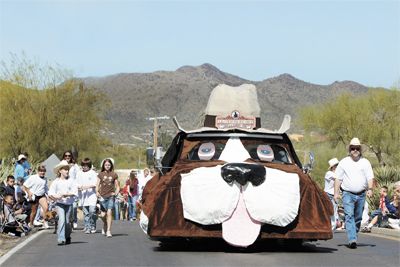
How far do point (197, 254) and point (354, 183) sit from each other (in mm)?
3521

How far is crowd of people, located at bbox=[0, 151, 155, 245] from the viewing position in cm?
1772

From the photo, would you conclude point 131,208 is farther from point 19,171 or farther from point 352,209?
point 352,209

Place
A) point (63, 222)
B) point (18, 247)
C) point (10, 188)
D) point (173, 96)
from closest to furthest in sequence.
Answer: point (18, 247) < point (63, 222) < point (10, 188) < point (173, 96)

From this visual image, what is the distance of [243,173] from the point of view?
14.3 m

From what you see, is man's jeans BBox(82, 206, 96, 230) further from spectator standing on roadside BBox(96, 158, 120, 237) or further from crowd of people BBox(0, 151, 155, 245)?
spectator standing on roadside BBox(96, 158, 120, 237)

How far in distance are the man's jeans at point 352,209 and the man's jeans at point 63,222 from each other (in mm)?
5204

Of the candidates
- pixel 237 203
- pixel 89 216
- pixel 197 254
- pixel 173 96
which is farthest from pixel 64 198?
pixel 173 96

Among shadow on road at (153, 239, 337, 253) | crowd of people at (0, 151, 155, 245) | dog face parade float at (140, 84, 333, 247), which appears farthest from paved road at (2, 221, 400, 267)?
crowd of people at (0, 151, 155, 245)

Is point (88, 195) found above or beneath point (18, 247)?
above

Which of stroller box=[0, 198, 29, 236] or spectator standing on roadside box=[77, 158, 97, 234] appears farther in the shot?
spectator standing on roadside box=[77, 158, 97, 234]

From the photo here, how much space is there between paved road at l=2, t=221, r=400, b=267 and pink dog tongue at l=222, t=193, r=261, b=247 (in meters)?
0.26

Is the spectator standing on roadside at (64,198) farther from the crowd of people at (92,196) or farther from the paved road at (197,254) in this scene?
A: the paved road at (197,254)

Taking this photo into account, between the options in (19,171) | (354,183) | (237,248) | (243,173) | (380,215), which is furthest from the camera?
(19,171)

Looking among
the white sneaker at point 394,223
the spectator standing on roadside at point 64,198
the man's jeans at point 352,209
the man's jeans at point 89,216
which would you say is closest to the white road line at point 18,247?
the spectator standing on roadside at point 64,198
